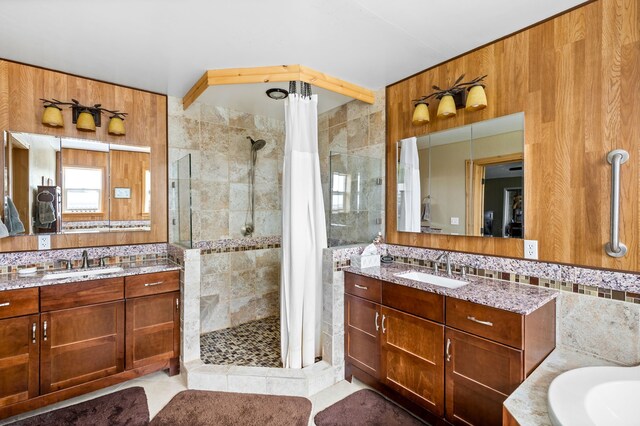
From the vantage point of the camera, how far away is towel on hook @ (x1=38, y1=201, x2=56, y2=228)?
2580 millimetres

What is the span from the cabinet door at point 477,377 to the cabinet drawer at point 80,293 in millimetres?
2433

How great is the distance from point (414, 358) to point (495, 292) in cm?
68

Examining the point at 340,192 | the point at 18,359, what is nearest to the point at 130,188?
the point at 18,359

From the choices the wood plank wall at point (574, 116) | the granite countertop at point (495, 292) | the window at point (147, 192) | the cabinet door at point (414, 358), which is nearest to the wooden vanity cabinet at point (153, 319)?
the window at point (147, 192)

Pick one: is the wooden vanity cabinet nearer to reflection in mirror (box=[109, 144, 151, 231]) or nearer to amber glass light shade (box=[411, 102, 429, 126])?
reflection in mirror (box=[109, 144, 151, 231])

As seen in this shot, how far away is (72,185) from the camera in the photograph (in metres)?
2.72

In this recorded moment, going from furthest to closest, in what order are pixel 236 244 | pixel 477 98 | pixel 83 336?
pixel 236 244
pixel 83 336
pixel 477 98

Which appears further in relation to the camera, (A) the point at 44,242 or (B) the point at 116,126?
(B) the point at 116,126

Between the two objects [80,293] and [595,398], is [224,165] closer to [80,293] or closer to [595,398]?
[80,293]

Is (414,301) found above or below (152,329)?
above

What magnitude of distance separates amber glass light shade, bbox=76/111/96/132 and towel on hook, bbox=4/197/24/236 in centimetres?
79

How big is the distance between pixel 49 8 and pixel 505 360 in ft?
10.8

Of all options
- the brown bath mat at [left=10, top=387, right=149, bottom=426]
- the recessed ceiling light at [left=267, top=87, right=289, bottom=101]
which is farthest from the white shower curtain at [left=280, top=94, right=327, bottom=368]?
the brown bath mat at [left=10, top=387, right=149, bottom=426]

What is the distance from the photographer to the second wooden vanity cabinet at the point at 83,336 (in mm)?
2084
